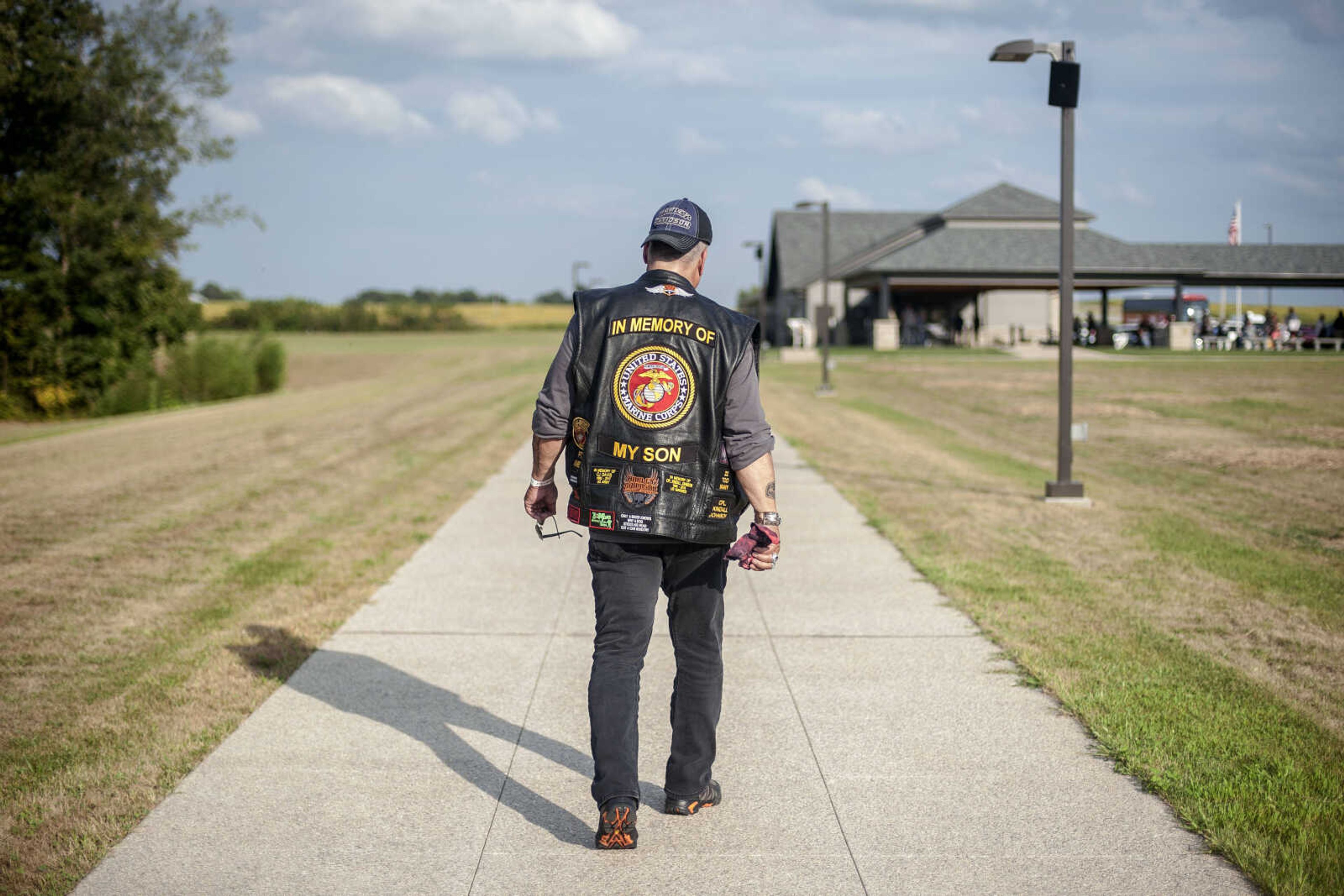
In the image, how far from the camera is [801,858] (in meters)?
3.66

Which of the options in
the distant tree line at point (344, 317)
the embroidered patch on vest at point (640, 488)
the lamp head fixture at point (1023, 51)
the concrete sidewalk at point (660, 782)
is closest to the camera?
the concrete sidewalk at point (660, 782)

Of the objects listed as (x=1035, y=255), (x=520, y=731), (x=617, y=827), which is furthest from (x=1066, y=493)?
(x=1035, y=255)

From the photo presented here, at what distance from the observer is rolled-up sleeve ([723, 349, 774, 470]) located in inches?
145

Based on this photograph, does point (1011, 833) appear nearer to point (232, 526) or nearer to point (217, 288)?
point (232, 526)

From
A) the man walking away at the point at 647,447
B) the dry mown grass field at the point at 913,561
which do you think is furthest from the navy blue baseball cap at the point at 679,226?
the dry mown grass field at the point at 913,561

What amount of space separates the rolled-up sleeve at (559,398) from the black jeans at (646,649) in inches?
16.0

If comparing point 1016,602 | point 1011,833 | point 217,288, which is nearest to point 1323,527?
point 1016,602

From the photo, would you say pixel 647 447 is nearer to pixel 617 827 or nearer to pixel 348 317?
pixel 617 827

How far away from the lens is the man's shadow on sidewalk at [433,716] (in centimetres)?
411

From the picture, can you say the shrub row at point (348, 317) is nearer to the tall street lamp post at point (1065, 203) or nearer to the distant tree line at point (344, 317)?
the distant tree line at point (344, 317)

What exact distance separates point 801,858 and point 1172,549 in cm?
618

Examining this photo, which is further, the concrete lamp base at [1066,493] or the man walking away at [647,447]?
the concrete lamp base at [1066,493]

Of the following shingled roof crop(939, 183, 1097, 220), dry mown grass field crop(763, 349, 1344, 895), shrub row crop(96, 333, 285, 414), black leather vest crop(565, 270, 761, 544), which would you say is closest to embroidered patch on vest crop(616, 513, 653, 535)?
black leather vest crop(565, 270, 761, 544)

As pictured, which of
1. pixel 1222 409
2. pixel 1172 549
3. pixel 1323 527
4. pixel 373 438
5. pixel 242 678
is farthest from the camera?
pixel 1222 409
